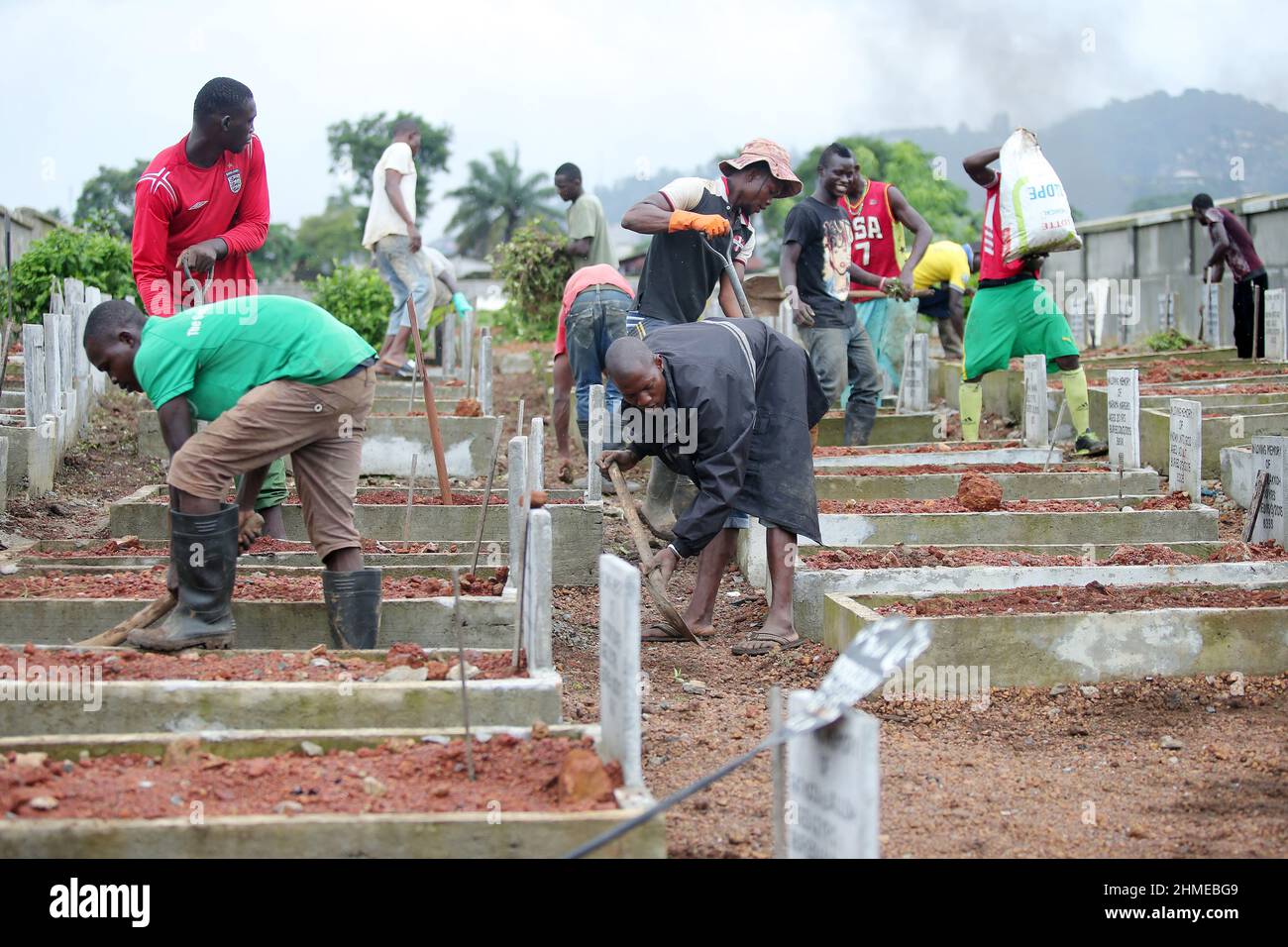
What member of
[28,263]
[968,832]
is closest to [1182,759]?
[968,832]

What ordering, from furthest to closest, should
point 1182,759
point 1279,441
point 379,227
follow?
point 379,227
point 1279,441
point 1182,759

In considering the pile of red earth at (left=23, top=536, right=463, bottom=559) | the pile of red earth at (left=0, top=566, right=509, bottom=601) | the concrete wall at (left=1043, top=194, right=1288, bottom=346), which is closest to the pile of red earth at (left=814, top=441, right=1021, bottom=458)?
the pile of red earth at (left=23, top=536, right=463, bottom=559)

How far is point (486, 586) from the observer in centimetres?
548

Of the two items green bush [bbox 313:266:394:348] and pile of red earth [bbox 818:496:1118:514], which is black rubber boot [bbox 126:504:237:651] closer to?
pile of red earth [bbox 818:496:1118:514]

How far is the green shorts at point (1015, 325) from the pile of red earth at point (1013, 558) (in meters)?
2.67

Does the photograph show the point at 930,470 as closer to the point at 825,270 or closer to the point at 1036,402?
the point at 1036,402

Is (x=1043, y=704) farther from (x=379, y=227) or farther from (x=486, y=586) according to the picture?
(x=379, y=227)

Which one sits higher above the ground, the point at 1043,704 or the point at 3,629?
the point at 3,629

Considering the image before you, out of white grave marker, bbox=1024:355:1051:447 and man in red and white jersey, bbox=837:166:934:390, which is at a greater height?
man in red and white jersey, bbox=837:166:934:390

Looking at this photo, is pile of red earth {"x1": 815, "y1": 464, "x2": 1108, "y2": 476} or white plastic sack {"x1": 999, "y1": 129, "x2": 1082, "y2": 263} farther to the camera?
white plastic sack {"x1": 999, "y1": 129, "x2": 1082, "y2": 263}

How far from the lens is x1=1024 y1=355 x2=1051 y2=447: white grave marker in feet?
29.3

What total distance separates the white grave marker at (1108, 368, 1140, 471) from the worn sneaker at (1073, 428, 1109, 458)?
1.76 ft
